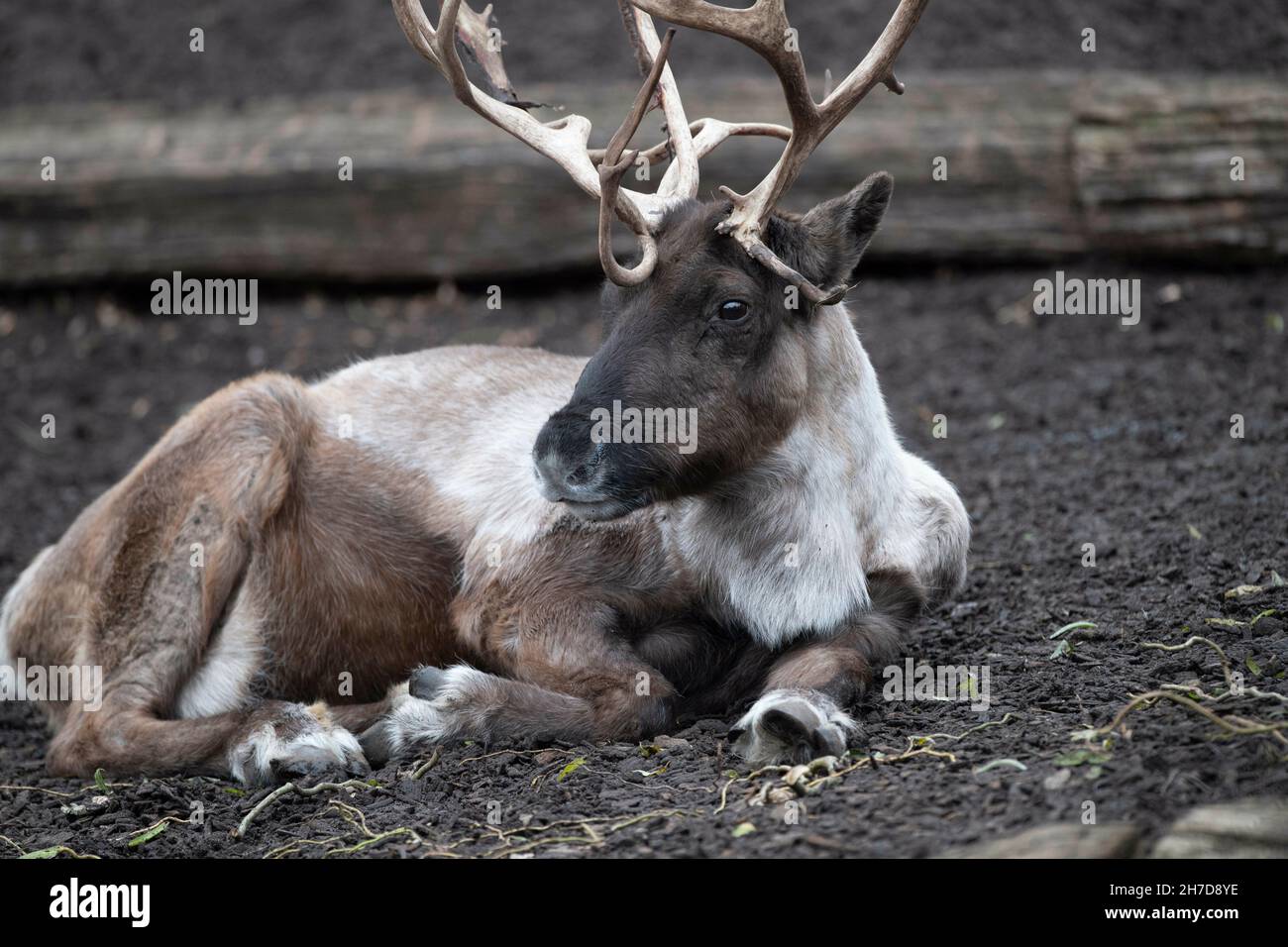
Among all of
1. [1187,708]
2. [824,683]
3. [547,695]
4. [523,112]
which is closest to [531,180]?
[523,112]

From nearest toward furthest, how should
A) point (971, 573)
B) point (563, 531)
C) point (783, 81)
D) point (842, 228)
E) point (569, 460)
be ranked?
point (569, 460) < point (783, 81) < point (842, 228) < point (563, 531) < point (971, 573)

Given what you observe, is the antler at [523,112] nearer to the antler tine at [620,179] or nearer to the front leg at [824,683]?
the antler tine at [620,179]

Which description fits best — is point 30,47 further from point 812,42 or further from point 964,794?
point 964,794

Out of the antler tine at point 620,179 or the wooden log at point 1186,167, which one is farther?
the wooden log at point 1186,167

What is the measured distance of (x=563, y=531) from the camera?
5.56 meters

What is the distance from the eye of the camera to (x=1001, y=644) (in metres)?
5.67

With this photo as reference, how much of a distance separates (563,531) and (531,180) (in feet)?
17.7

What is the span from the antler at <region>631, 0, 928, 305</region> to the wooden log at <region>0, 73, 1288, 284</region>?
4969mm

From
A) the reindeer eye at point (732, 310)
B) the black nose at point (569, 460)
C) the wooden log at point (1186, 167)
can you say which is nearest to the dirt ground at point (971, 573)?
the wooden log at point (1186, 167)

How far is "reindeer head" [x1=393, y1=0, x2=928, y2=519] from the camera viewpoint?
4.90m

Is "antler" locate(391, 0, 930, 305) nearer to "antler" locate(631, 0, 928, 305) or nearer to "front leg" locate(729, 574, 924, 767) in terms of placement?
"antler" locate(631, 0, 928, 305)

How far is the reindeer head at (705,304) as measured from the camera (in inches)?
193

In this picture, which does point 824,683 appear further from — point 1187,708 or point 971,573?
point 971,573

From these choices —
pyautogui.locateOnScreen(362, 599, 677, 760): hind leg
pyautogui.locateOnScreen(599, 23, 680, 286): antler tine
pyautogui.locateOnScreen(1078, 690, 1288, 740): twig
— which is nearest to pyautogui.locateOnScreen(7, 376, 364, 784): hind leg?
pyautogui.locateOnScreen(362, 599, 677, 760): hind leg
